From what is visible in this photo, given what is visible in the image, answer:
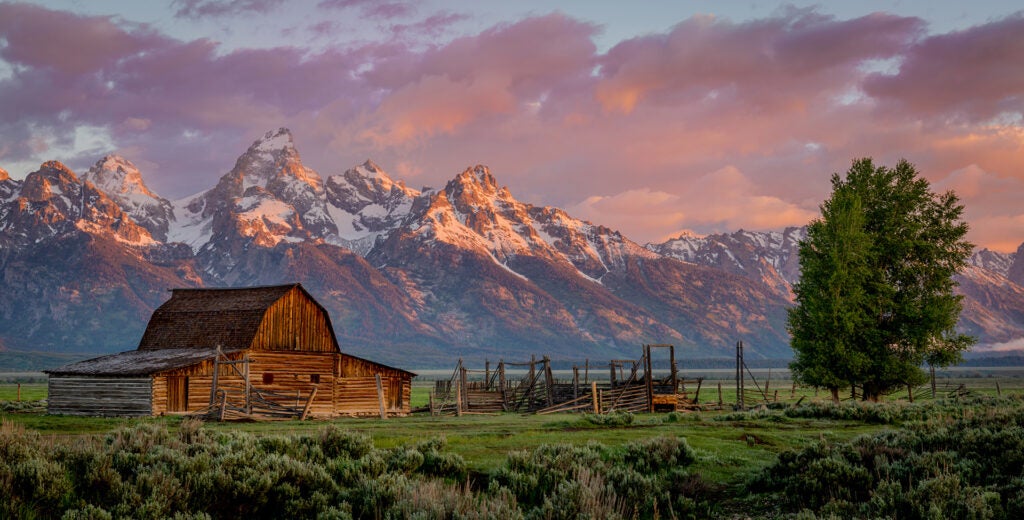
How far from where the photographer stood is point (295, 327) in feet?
168

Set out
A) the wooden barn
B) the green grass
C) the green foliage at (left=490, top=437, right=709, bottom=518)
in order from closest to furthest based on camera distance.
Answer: the green foliage at (left=490, top=437, right=709, bottom=518) < the green grass < the wooden barn

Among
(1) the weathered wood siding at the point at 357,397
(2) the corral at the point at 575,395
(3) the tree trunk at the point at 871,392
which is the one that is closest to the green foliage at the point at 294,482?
(3) the tree trunk at the point at 871,392

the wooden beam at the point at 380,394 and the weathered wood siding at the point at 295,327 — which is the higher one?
the weathered wood siding at the point at 295,327

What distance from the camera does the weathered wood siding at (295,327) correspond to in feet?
161

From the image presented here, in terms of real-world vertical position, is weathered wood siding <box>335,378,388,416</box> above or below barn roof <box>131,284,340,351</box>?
below

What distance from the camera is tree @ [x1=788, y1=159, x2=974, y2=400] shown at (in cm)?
3747

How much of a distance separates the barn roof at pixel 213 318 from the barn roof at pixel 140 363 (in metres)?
1.22

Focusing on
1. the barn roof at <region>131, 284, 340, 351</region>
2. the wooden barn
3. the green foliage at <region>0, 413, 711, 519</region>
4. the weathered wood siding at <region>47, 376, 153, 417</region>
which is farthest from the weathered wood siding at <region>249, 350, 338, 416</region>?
the green foliage at <region>0, 413, 711, 519</region>

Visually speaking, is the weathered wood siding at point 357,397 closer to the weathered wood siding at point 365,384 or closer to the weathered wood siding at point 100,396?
the weathered wood siding at point 365,384

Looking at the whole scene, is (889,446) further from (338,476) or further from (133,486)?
(133,486)

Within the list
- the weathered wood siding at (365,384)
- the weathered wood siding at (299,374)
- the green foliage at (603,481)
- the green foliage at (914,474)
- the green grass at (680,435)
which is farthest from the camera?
the weathered wood siding at (365,384)

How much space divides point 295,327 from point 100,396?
12031 mm

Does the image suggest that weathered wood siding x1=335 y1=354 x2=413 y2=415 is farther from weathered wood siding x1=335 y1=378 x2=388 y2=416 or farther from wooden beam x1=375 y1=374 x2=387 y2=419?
wooden beam x1=375 y1=374 x2=387 y2=419

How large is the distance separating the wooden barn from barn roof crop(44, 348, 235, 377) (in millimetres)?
79
